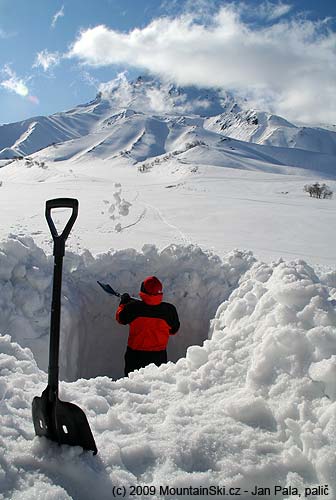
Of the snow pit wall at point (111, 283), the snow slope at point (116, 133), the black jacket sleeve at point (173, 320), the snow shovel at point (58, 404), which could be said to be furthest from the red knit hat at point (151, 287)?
the snow slope at point (116, 133)

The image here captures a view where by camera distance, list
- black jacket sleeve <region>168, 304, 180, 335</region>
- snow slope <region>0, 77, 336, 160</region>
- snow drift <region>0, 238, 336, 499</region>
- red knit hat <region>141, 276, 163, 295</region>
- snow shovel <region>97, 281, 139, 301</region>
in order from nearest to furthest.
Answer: snow drift <region>0, 238, 336, 499</region>, red knit hat <region>141, 276, 163, 295</region>, black jacket sleeve <region>168, 304, 180, 335</region>, snow shovel <region>97, 281, 139, 301</region>, snow slope <region>0, 77, 336, 160</region>

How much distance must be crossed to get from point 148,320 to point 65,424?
8.22 feet

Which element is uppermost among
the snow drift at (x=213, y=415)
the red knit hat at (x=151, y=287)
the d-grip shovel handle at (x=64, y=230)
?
the d-grip shovel handle at (x=64, y=230)

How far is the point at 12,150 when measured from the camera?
142250mm

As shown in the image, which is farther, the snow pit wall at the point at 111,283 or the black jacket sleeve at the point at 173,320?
the snow pit wall at the point at 111,283

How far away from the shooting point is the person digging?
424 cm

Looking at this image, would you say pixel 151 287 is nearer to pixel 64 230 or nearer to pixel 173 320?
pixel 173 320

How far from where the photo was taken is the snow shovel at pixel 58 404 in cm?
183

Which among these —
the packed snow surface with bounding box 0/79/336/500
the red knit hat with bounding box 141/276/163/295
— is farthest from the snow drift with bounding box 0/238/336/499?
the red knit hat with bounding box 141/276/163/295

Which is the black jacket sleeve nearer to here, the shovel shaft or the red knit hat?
the red knit hat

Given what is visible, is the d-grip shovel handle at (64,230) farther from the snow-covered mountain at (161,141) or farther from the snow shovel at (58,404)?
the snow-covered mountain at (161,141)

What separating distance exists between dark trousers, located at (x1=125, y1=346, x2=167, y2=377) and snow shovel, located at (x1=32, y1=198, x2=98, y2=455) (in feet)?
8.26

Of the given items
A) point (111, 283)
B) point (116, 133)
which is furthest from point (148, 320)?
point (116, 133)

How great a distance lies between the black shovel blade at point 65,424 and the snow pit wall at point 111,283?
8.43 ft
